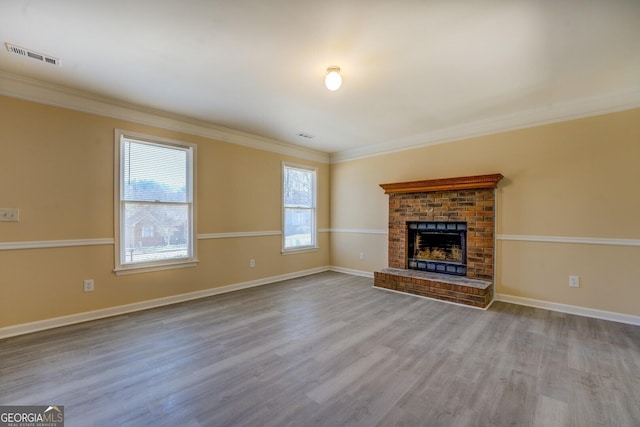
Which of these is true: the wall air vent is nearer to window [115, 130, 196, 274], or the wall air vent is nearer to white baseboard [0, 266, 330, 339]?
window [115, 130, 196, 274]

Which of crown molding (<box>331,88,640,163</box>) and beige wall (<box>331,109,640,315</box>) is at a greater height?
crown molding (<box>331,88,640,163</box>)

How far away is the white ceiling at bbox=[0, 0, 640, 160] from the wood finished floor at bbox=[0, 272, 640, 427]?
2596 mm

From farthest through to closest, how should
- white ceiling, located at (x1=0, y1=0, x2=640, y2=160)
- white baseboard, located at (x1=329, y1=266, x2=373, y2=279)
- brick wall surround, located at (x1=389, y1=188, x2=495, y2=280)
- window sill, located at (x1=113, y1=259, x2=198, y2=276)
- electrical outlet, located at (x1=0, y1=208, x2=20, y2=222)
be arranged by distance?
white baseboard, located at (x1=329, y1=266, x2=373, y2=279)
brick wall surround, located at (x1=389, y1=188, x2=495, y2=280)
window sill, located at (x1=113, y1=259, x2=198, y2=276)
electrical outlet, located at (x1=0, y1=208, x2=20, y2=222)
white ceiling, located at (x1=0, y1=0, x2=640, y2=160)

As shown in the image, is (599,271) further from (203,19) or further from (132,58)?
(132,58)

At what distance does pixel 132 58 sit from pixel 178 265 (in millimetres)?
2551

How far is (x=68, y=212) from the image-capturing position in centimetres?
309

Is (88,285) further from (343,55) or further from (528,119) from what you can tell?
(528,119)

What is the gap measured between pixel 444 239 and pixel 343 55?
3335 millimetres

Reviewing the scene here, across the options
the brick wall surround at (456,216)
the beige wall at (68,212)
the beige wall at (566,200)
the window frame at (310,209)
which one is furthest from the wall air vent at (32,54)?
the beige wall at (566,200)

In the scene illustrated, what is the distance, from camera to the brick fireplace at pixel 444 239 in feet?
13.0

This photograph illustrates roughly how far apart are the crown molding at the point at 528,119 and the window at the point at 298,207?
1543 mm

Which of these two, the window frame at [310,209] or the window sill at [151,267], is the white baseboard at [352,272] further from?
the window sill at [151,267]

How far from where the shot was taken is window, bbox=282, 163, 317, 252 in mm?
5379
